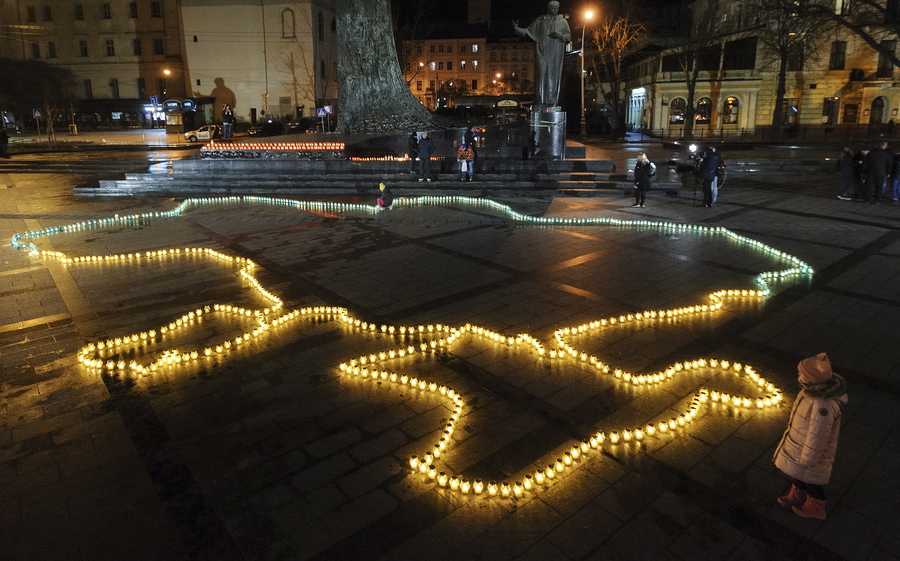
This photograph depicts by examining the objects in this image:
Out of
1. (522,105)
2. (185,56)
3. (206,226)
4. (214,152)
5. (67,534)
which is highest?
(185,56)

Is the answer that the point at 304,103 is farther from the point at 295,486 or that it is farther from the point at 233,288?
the point at 295,486

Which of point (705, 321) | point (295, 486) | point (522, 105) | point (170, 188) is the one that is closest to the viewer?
point (295, 486)

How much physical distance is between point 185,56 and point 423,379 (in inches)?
2186

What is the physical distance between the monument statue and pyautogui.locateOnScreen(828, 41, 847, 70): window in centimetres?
3686

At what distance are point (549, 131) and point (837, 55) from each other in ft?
123

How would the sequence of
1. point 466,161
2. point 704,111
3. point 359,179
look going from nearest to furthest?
point 466,161 → point 359,179 → point 704,111

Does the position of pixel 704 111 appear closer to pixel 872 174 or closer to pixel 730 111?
pixel 730 111

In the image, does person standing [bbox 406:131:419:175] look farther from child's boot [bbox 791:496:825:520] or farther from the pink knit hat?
child's boot [bbox 791:496:825:520]

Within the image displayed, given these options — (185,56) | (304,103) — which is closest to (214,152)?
(304,103)

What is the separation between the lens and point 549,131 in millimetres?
19531

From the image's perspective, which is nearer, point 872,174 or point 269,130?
point 872,174

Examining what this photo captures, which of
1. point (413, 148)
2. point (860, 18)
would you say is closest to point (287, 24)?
point (413, 148)

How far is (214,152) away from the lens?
20.4 meters

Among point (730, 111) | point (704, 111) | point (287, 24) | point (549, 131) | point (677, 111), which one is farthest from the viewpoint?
point (287, 24)
